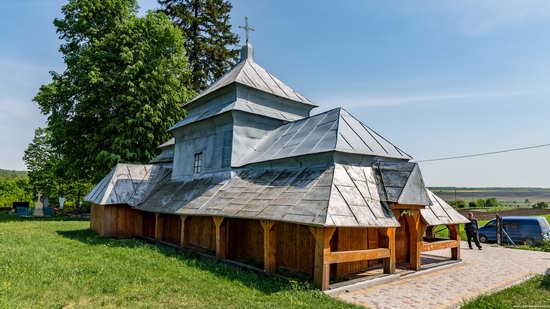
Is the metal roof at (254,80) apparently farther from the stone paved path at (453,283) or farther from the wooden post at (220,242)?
the stone paved path at (453,283)

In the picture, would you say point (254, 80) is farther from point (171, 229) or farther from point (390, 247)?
point (390, 247)

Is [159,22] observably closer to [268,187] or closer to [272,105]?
[272,105]

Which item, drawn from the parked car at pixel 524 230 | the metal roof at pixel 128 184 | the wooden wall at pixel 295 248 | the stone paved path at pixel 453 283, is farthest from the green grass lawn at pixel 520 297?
the metal roof at pixel 128 184

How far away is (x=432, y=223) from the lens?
10750 mm

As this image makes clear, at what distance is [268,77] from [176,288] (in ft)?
37.4

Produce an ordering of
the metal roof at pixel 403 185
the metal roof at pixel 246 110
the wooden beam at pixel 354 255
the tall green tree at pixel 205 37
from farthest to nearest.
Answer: the tall green tree at pixel 205 37, the metal roof at pixel 246 110, the metal roof at pixel 403 185, the wooden beam at pixel 354 255

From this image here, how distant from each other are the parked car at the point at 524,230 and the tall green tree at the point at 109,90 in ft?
70.6

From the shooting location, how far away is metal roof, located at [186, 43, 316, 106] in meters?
15.1

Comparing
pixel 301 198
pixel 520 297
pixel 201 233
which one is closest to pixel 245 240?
pixel 201 233

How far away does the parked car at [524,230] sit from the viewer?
17953mm

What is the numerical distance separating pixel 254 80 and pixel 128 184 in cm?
815

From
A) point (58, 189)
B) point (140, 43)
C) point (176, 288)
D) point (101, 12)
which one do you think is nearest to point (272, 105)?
point (176, 288)

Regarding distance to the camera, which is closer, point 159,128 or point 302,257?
point 302,257

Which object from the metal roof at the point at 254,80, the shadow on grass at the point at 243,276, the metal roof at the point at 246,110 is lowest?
the shadow on grass at the point at 243,276
